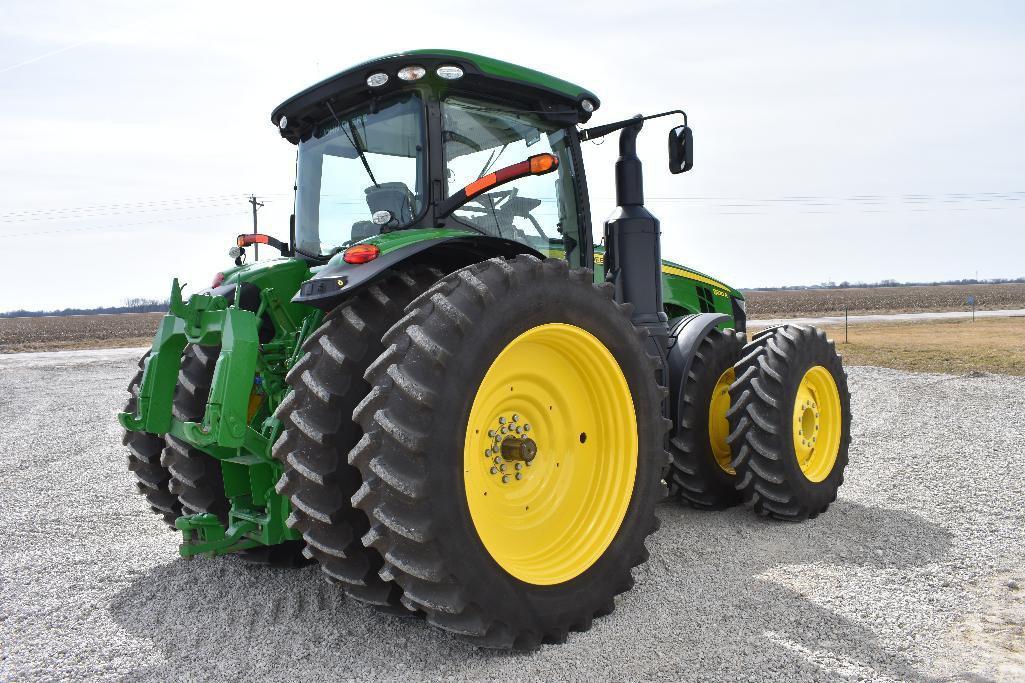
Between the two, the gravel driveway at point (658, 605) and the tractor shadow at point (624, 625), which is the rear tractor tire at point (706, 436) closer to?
the gravel driveway at point (658, 605)

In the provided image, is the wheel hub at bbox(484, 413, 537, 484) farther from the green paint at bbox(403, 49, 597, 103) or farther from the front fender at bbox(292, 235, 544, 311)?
the green paint at bbox(403, 49, 597, 103)

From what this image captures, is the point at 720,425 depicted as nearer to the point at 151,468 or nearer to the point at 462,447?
the point at 462,447

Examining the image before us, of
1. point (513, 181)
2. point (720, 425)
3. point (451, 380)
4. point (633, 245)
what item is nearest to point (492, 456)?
point (451, 380)

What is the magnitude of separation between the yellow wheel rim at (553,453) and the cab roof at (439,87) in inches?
52.4

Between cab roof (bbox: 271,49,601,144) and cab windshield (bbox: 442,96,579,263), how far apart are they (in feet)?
0.29

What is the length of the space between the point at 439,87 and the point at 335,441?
1.73 metres

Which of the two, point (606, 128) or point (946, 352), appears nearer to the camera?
point (606, 128)

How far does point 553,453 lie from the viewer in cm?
338

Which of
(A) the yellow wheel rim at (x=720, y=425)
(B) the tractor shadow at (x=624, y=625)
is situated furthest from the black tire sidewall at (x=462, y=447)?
(A) the yellow wheel rim at (x=720, y=425)

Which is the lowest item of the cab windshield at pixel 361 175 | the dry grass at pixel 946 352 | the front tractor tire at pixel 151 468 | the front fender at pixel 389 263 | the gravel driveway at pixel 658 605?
the gravel driveway at pixel 658 605

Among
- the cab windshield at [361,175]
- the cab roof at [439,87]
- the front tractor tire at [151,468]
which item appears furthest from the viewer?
the front tractor tire at [151,468]

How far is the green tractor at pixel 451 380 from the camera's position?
2.67 meters

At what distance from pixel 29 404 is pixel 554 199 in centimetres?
1039

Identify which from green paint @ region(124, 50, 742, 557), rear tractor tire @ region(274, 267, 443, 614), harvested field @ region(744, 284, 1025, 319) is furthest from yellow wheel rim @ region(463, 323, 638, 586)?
harvested field @ region(744, 284, 1025, 319)
